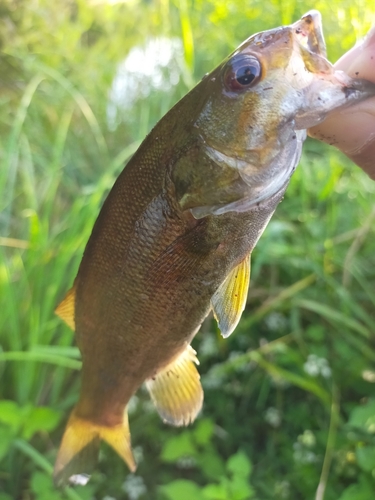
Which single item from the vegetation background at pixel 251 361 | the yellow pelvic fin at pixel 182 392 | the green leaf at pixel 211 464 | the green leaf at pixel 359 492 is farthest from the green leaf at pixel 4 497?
the green leaf at pixel 359 492

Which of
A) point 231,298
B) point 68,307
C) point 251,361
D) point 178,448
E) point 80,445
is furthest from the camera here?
point 251,361

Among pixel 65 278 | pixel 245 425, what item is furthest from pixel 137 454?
pixel 65 278

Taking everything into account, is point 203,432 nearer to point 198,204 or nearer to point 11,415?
point 11,415

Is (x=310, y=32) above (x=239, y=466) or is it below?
above

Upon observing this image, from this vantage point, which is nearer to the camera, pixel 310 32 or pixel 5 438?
pixel 310 32

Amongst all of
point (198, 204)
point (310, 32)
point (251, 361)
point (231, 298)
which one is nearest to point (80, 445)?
point (231, 298)

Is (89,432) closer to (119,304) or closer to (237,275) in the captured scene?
(119,304)
